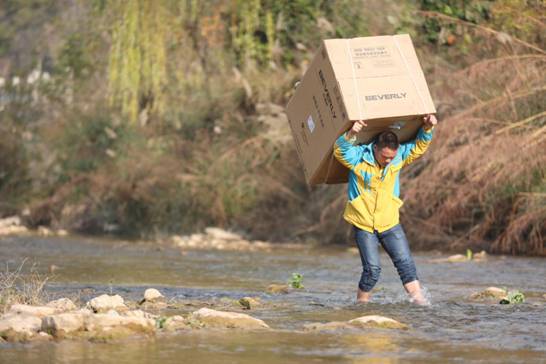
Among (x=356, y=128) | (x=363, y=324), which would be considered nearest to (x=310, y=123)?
(x=356, y=128)

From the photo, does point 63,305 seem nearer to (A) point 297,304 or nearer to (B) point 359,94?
(A) point 297,304

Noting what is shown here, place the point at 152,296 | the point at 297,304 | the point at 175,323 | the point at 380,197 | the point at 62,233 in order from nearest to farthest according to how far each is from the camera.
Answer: the point at 175,323 < the point at 380,197 < the point at 152,296 < the point at 297,304 < the point at 62,233

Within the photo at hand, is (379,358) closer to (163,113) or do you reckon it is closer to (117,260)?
(117,260)

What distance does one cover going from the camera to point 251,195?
21375 millimetres

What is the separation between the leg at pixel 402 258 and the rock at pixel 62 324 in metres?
3.18

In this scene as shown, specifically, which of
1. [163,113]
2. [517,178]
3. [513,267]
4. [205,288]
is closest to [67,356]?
[205,288]

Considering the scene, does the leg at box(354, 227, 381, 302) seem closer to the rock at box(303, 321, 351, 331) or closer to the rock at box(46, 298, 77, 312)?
the rock at box(303, 321, 351, 331)

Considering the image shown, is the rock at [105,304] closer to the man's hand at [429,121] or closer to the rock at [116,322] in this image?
the rock at [116,322]

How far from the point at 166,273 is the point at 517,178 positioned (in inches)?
199

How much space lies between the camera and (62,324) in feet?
27.1

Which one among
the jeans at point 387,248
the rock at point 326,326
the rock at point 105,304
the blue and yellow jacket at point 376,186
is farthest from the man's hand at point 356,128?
the rock at point 105,304

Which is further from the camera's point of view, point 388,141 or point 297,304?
point 297,304

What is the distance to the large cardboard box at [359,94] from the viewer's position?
32.2ft

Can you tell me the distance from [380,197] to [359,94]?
1.04 m
